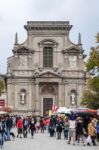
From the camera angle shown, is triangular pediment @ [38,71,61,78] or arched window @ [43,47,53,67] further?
arched window @ [43,47,53,67]

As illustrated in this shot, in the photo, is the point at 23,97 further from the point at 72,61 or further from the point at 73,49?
the point at 73,49

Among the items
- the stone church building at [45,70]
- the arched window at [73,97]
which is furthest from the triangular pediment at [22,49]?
the arched window at [73,97]

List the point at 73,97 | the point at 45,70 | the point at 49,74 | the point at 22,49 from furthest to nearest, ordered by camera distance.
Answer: the point at 22,49
the point at 73,97
the point at 45,70
the point at 49,74

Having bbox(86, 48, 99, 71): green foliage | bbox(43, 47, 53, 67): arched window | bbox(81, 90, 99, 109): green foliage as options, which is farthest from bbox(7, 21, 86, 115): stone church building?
bbox(86, 48, 99, 71): green foliage

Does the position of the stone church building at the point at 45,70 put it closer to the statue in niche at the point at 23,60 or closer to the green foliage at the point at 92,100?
the statue in niche at the point at 23,60

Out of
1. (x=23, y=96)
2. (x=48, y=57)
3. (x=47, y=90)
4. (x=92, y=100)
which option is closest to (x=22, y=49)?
(x=48, y=57)

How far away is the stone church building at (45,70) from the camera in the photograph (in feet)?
302

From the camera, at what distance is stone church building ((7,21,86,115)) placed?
3622 inches

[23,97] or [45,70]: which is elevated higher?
[45,70]

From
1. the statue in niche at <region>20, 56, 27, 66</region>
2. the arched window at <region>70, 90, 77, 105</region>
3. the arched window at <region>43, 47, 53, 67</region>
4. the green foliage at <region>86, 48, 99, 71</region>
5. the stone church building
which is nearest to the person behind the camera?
the green foliage at <region>86, 48, 99, 71</region>

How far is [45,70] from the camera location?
92312 millimetres

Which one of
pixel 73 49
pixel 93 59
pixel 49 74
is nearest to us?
pixel 93 59

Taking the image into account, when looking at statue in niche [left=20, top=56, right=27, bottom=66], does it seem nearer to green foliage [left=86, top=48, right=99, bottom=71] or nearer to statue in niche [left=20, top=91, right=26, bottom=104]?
statue in niche [left=20, top=91, right=26, bottom=104]

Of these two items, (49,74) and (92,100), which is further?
(49,74)
